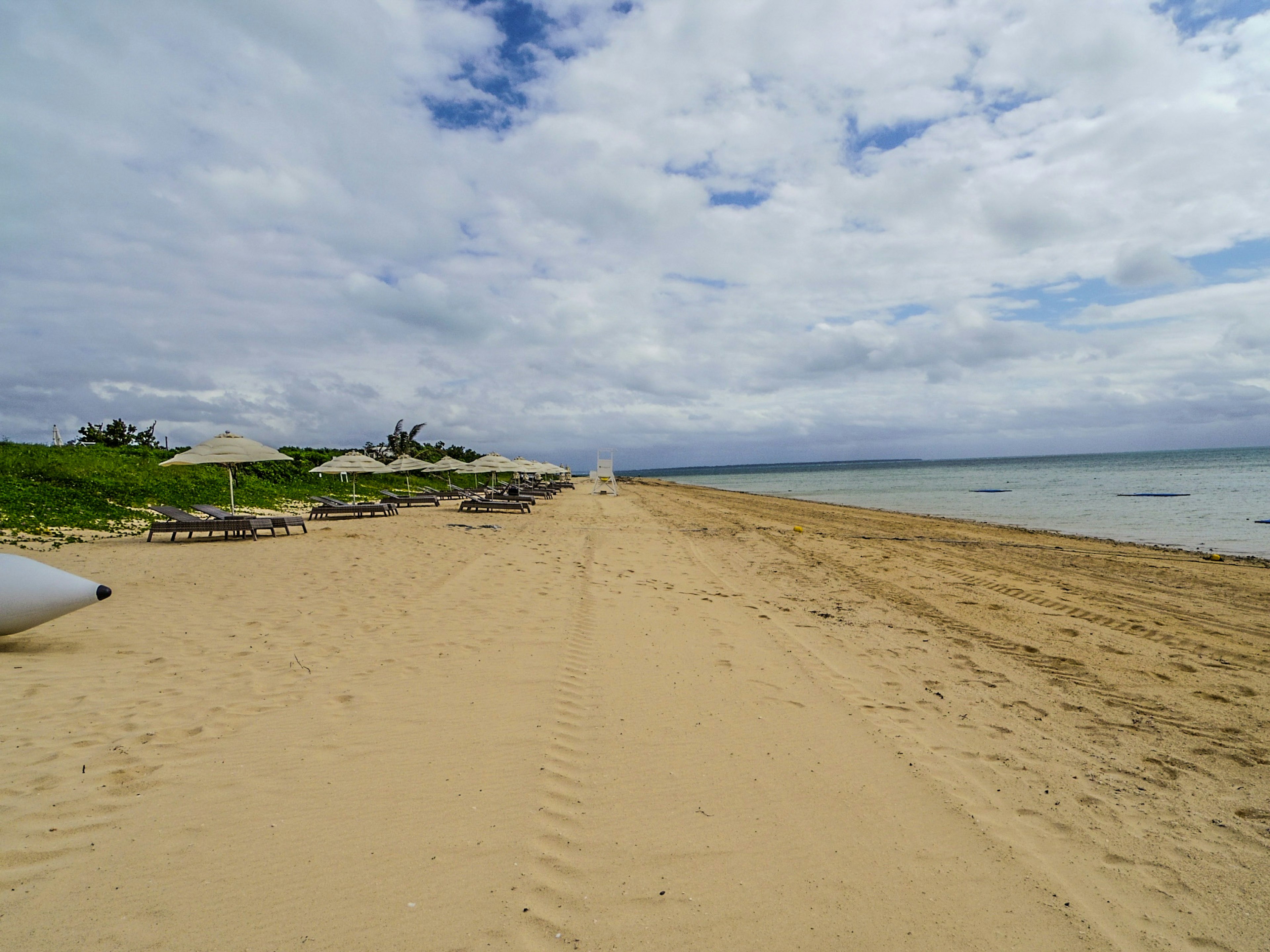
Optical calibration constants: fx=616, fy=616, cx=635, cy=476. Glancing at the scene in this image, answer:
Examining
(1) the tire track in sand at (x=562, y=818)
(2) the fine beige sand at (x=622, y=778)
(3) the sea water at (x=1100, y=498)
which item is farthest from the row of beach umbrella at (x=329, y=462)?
(3) the sea water at (x=1100, y=498)

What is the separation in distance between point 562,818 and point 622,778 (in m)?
0.50

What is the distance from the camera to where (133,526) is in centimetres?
1436

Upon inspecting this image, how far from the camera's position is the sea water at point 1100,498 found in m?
17.1

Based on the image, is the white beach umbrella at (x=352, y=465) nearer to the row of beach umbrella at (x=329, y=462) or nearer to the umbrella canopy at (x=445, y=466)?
the row of beach umbrella at (x=329, y=462)

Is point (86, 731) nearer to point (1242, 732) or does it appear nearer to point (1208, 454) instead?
point (1242, 732)

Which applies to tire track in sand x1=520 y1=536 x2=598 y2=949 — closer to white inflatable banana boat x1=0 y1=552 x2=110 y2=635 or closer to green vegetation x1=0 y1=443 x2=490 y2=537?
white inflatable banana boat x1=0 y1=552 x2=110 y2=635

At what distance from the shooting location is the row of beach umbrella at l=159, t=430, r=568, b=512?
41.9 ft

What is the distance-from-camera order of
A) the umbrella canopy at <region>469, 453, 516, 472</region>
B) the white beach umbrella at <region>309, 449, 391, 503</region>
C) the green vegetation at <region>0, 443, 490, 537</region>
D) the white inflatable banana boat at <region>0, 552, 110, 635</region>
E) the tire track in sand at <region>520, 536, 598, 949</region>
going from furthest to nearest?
1. the umbrella canopy at <region>469, 453, 516, 472</region>
2. the white beach umbrella at <region>309, 449, 391, 503</region>
3. the green vegetation at <region>0, 443, 490, 537</region>
4. the white inflatable banana boat at <region>0, 552, 110, 635</region>
5. the tire track in sand at <region>520, 536, 598, 949</region>

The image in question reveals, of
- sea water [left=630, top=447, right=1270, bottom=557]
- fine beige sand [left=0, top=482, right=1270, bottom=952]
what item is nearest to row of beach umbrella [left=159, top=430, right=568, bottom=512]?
fine beige sand [left=0, top=482, right=1270, bottom=952]

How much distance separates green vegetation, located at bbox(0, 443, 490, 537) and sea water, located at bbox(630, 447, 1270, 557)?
24592 millimetres

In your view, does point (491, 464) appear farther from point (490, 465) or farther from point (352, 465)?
point (352, 465)

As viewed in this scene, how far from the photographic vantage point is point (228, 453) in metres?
12.8

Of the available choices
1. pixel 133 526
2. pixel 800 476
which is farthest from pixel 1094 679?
pixel 800 476

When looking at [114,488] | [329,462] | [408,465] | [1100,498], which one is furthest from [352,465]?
[1100,498]
